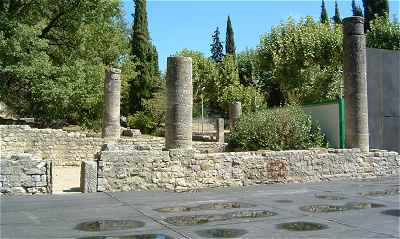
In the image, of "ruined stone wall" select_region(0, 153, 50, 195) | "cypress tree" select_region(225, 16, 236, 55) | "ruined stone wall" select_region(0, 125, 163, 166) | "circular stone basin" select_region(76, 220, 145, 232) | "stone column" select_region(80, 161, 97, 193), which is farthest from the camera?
"cypress tree" select_region(225, 16, 236, 55)

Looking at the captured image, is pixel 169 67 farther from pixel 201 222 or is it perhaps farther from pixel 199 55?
pixel 199 55

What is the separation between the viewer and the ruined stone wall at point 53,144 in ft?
64.7

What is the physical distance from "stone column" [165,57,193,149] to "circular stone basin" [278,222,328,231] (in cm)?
567

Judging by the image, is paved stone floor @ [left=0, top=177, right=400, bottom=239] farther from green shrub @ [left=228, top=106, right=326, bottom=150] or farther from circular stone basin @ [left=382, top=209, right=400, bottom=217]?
green shrub @ [left=228, top=106, right=326, bottom=150]

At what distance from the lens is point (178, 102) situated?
13.0 metres

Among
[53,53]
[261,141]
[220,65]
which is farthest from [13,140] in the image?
[220,65]

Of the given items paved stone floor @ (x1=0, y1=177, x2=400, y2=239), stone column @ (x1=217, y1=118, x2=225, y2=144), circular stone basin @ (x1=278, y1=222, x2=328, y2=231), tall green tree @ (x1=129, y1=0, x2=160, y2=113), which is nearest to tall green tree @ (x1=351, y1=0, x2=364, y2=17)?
tall green tree @ (x1=129, y1=0, x2=160, y2=113)

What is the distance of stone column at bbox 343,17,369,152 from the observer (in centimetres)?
1570

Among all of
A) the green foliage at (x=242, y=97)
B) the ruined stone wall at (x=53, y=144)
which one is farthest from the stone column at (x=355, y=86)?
the green foliage at (x=242, y=97)

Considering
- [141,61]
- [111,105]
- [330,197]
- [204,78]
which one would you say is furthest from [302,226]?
[204,78]

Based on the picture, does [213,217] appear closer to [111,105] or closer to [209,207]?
[209,207]

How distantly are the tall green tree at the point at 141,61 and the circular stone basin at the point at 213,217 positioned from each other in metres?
34.0

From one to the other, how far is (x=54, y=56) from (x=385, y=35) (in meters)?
23.3

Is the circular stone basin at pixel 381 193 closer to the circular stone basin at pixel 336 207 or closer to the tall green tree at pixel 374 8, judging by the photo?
the circular stone basin at pixel 336 207
